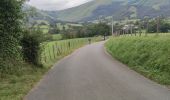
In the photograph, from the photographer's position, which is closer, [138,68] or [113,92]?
[113,92]

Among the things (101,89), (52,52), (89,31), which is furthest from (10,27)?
(89,31)

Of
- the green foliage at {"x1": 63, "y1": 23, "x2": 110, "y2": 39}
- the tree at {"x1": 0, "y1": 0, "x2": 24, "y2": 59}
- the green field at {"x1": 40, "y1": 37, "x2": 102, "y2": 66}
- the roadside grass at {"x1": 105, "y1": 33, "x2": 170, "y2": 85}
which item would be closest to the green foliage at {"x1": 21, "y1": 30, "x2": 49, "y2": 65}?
the green field at {"x1": 40, "y1": 37, "x2": 102, "y2": 66}

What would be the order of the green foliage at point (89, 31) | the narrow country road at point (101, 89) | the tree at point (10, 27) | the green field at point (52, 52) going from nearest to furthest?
the narrow country road at point (101, 89)
the tree at point (10, 27)
the green field at point (52, 52)
the green foliage at point (89, 31)

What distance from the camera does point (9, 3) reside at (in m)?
20.0

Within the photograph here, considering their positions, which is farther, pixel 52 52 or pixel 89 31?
pixel 89 31

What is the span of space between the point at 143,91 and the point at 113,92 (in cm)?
112

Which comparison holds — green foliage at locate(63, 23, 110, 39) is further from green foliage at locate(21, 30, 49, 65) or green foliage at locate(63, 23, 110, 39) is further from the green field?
green foliage at locate(21, 30, 49, 65)

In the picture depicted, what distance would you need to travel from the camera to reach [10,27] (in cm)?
2039

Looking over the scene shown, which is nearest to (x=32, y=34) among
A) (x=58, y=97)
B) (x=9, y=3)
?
(x=9, y=3)

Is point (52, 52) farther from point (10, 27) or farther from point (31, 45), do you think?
point (10, 27)

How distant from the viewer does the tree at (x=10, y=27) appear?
19.7 meters

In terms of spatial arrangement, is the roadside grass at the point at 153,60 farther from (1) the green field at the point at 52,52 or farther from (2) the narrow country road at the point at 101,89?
(1) the green field at the point at 52,52

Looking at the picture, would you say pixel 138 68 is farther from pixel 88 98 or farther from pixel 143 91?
pixel 88 98

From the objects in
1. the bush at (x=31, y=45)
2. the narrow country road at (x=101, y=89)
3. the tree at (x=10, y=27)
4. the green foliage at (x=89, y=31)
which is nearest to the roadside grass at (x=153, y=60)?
the narrow country road at (x=101, y=89)
